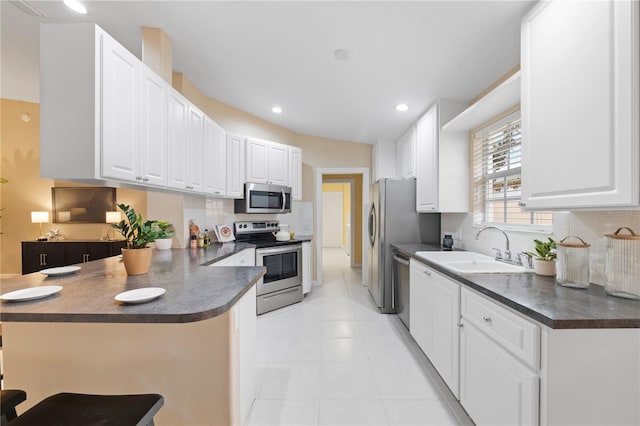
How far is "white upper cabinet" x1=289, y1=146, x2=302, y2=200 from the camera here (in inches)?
172

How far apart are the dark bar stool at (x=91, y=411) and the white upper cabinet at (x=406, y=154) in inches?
135

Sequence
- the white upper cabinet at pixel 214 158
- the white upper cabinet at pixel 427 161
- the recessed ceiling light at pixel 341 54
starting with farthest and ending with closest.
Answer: the white upper cabinet at pixel 427 161
the white upper cabinet at pixel 214 158
the recessed ceiling light at pixel 341 54

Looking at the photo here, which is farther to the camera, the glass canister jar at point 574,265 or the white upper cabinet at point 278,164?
the white upper cabinet at point 278,164

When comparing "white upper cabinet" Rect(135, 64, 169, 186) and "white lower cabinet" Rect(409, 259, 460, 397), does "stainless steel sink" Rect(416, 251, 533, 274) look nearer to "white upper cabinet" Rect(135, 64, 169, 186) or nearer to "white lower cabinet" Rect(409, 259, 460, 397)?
"white lower cabinet" Rect(409, 259, 460, 397)

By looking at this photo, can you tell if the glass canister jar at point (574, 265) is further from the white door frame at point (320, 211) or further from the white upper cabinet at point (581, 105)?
the white door frame at point (320, 211)

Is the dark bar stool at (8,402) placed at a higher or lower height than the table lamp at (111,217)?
lower

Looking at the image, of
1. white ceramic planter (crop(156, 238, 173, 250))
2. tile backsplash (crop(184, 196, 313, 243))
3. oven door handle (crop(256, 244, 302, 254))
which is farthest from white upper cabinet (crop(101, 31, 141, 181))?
oven door handle (crop(256, 244, 302, 254))

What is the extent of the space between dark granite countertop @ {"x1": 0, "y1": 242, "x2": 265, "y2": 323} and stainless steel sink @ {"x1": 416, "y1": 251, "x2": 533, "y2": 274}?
1.43 metres

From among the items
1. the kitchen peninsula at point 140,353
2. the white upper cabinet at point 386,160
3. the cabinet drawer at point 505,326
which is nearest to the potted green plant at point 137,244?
the kitchen peninsula at point 140,353

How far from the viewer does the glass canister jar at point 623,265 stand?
1.26m

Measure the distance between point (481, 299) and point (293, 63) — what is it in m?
2.37

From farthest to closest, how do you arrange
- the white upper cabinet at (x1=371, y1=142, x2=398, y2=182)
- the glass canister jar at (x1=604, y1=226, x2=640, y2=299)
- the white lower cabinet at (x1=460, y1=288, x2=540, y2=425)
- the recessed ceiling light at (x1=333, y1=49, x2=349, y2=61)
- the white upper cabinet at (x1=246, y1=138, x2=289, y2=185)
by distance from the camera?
1. the white upper cabinet at (x1=371, y1=142, x2=398, y2=182)
2. the white upper cabinet at (x1=246, y1=138, x2=289, y2=185)
3. the recessed ceiling light at (x1=333, y1=49, x2=349, y2=61)
4. the glass canister jar at (x1=604, y1=226, x2=640, y2=299)
5. the white lower cabinet at (x1=460, y1=288, x2=540, y2=425)

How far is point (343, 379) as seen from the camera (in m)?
2.15

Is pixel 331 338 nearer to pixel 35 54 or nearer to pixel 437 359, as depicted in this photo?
pixel 437 359
